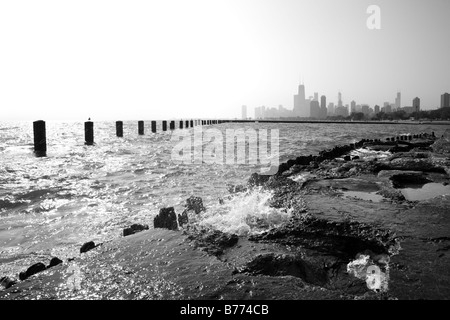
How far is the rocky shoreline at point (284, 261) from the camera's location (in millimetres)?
2475

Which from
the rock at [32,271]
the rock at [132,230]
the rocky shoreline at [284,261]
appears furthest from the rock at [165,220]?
the rock at [32,271]

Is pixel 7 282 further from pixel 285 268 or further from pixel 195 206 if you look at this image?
pixel 195 206

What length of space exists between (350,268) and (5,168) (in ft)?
49.1

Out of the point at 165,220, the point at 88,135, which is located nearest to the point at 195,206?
the point at 165,220

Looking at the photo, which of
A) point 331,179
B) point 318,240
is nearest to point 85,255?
point 318,240

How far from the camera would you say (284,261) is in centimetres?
296

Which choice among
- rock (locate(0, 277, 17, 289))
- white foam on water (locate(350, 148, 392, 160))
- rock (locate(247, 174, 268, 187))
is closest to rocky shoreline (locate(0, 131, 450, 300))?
rock (locate(0, 277, 17, 289))

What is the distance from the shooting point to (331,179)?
7551 mm

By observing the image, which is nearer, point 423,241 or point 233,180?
point 423,241

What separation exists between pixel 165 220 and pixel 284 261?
2373 mm

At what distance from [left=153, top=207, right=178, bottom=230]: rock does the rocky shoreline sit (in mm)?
16

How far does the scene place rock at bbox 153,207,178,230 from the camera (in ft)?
15.4
